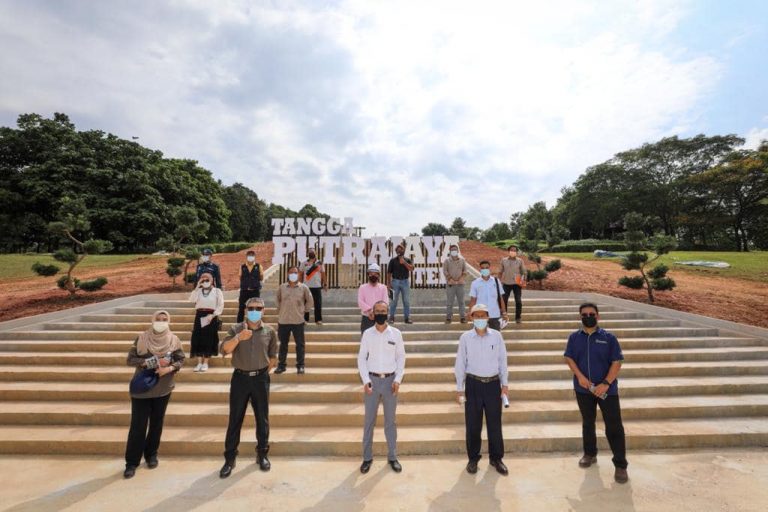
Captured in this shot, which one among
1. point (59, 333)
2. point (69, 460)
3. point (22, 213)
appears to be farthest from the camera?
point (22, 213)

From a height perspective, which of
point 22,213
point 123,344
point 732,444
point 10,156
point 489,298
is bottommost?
point 732,444

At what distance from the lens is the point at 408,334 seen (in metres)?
7.52

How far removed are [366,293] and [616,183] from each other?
50.4 meters

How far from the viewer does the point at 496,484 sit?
141 inches

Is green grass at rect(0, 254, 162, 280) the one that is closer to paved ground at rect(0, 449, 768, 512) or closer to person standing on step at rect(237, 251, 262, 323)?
person standing on step at rect(237, 251, 262, 323)

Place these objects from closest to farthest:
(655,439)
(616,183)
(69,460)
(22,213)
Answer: (69,460) < (655,439) < (22,213) < (616,183)

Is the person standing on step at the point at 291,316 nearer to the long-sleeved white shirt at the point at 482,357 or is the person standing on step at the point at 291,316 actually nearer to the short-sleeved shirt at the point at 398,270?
the short-sleeved shirt at the point at 398,270

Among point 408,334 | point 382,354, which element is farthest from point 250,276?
point 382,354

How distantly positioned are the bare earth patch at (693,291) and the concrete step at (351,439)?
256 inches

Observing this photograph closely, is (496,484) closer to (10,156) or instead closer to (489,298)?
(489,298)

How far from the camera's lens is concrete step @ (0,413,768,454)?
14.0 feet

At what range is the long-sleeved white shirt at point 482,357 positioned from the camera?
3780mm

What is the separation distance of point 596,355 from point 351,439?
10.0 feet

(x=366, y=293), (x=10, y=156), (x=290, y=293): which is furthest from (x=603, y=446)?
(x=10, y=156)
